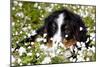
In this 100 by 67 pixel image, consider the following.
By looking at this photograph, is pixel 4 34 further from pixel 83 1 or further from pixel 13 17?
pixel 83 1

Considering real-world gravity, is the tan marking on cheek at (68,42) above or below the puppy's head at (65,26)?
below

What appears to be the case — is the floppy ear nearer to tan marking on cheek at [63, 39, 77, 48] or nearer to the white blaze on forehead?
tan marking on cheek at [63, 39, 77, 48]

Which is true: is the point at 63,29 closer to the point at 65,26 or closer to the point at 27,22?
the point at 65,26

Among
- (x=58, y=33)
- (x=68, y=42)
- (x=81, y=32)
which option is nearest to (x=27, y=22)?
(x=58, y=33)

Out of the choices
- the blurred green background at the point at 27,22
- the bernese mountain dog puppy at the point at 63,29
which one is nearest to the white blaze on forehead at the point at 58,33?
the bernese mountain dog puppy at the point at 63,29

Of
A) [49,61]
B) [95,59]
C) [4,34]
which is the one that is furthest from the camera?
[95,59]

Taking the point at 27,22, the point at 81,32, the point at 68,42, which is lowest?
the point at 68,42

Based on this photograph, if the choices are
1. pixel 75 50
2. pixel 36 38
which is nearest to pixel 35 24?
pixel 36 38

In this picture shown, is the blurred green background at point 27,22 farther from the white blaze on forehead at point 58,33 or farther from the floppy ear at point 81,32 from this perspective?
the floppy ear at point 81,32
